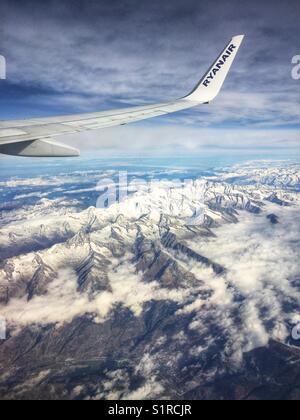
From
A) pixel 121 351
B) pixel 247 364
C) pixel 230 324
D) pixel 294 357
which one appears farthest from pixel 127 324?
pixel 294 357

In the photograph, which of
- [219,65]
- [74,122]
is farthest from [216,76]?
[74,122]

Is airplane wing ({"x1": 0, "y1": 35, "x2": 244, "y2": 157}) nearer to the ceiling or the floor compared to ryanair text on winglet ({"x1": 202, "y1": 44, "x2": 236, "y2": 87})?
nearer to the floor

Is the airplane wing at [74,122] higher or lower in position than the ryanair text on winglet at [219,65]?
lower

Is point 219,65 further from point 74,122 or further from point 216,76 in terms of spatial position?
point 74,122

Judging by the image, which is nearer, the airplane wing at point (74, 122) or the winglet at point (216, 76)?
the airplane wing at point (74, 122)
